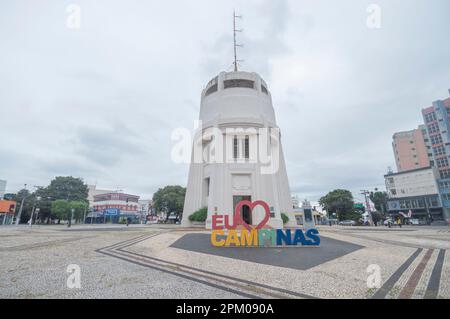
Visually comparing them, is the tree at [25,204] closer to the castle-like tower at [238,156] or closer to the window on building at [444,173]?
the castle-like tower at [238,156]

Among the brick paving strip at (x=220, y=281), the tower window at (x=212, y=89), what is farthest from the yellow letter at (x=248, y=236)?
the tower window at (x=212, y=89)

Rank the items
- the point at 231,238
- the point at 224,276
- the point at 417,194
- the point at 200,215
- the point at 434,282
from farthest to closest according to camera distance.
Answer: the point at 417,194
the point at 200,215
the point at 231,238
the point at 224,276
the point at 434,282

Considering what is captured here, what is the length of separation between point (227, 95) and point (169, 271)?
29.1 meters

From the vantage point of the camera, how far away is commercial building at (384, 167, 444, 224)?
45.9 m

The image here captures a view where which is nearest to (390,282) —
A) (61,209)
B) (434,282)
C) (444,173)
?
(434,282)

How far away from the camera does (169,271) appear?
22.4 ft

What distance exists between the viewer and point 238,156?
95.8 feet

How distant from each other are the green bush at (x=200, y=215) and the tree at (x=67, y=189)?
1852 inches

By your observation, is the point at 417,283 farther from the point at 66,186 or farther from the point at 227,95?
the point at 66,186

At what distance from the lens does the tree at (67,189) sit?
2169 inches

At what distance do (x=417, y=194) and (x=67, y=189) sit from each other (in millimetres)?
89719

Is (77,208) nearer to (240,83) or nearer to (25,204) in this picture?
(25,204)
